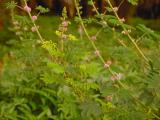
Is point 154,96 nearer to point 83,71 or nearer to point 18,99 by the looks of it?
point 83,71

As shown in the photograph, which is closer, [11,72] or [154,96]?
[154,96]

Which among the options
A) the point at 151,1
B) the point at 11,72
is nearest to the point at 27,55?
the point at 11,72

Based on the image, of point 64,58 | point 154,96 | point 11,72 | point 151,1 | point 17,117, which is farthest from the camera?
point 151,1

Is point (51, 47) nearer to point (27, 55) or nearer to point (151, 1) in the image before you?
point (27, 55)

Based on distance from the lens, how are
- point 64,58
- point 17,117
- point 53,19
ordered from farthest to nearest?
point 53,19 < point 17,117 < point 64,58

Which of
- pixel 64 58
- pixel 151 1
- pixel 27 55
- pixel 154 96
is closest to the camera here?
pixel 154 96

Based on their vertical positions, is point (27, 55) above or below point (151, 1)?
below

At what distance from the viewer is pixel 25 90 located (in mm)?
4016

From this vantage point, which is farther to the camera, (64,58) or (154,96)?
(64,58)

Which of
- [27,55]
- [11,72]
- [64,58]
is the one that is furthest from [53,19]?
[64,58]

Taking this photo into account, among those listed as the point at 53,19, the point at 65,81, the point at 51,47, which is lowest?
the point at 65,81

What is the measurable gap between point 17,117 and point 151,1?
6.99 metres

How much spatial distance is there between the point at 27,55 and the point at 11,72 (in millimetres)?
810

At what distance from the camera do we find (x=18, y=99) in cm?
400
